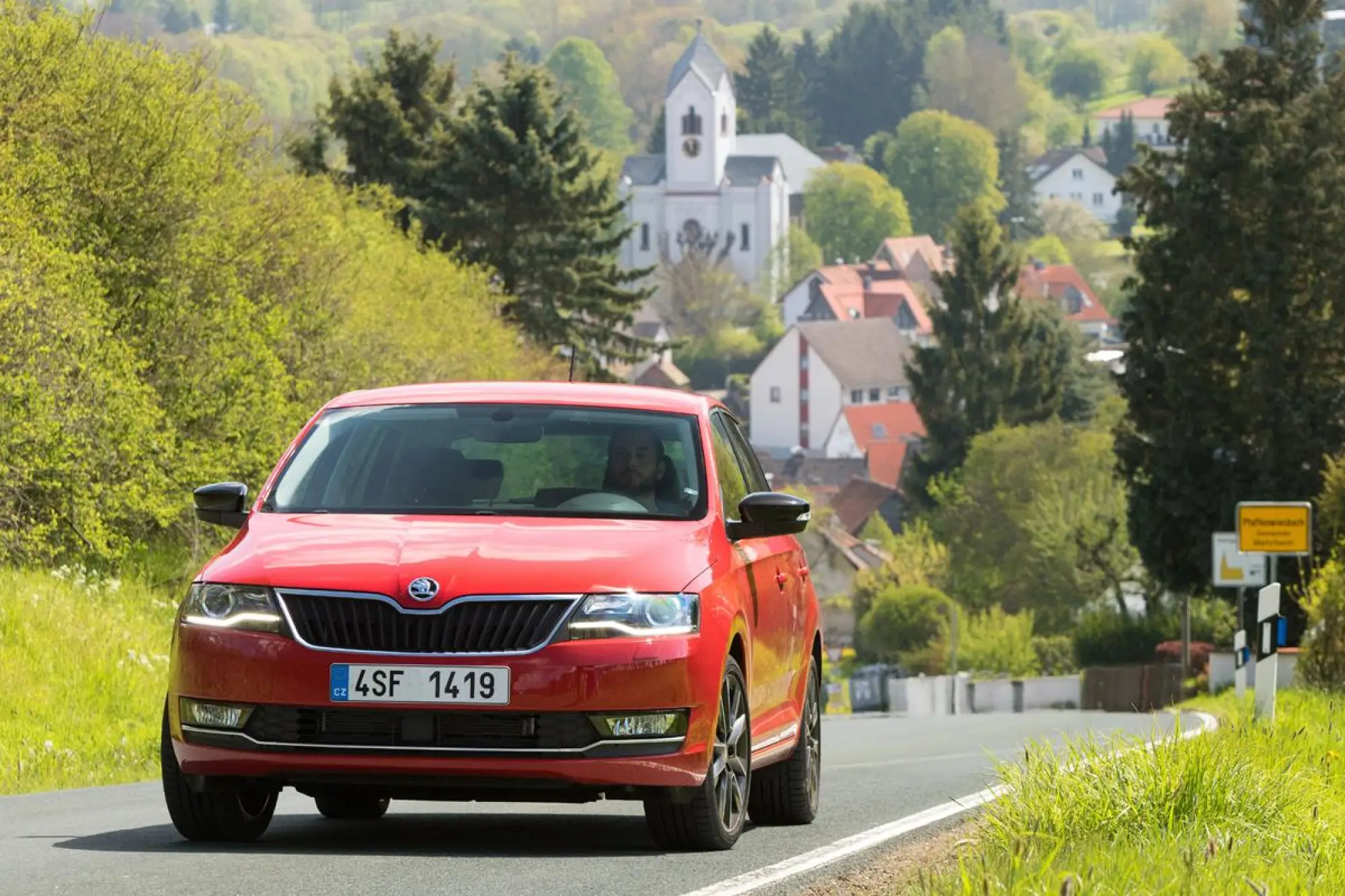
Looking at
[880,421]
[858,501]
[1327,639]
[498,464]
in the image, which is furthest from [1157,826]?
[880,421]

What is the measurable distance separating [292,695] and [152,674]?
12.7 m

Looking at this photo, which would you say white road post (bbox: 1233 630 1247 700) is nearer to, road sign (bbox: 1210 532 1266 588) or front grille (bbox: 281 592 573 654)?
road sign (bbox: 1210 532 1266 588)

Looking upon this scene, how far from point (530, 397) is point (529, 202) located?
2336 inches

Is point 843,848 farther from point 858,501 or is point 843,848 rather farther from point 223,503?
point 858,501

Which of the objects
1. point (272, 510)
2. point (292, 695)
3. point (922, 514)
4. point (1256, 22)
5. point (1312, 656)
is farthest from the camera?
point (922, 514)

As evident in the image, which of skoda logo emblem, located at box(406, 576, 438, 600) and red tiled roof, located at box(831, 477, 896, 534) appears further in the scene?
red tiled roof, located at box(831, 477, 896, 534)

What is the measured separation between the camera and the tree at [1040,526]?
91.8 m

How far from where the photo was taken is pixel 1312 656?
24.5 metres

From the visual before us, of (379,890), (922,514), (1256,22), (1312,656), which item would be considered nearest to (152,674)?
(1312,656)

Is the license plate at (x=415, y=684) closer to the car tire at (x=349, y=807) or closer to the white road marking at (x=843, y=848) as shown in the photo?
the white road marking at (x=843, y=848)

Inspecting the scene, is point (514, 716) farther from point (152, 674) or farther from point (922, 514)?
point (922, 514)

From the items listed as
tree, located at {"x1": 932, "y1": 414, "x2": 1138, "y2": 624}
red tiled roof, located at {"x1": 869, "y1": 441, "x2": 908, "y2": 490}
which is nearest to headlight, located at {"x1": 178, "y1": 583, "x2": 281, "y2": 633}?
tree, located at {"x1": 932, "y1": 414, "x2": 1138, "y2": 624}

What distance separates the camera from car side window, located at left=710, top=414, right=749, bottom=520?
10008 millimetres

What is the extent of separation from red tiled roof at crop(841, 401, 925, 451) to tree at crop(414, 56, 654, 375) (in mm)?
109415
